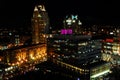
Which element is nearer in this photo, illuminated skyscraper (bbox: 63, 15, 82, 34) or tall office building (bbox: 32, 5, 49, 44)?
tall office building (bbox: 32, 5, 49, 44)

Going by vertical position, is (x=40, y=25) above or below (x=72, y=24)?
above

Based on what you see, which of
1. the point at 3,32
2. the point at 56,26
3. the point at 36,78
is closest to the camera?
the point at 36,78

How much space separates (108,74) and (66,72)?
13458mm

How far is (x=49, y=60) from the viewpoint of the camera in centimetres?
8106

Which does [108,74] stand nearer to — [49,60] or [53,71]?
[53,71]

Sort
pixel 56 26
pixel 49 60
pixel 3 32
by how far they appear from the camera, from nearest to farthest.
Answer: pixel 49 60 < pixel 3 32 < pixel 56 26

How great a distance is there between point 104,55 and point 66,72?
26.0 metres

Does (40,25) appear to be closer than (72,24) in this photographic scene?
Yes

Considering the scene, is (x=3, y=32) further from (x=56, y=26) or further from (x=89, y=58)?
(x=89, y=58)

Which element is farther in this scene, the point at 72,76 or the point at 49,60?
the point at 49,60

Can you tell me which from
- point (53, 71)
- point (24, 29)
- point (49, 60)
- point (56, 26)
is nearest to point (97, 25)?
point (56, 26)

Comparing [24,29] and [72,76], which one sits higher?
[24,29]

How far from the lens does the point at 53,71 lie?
227 ft

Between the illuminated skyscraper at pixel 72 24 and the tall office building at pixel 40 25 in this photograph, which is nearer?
the tall office building at pixel 40 25
